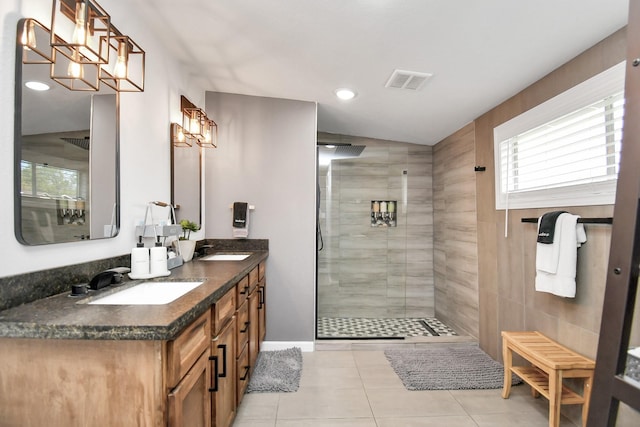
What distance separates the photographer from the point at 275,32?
1.98m

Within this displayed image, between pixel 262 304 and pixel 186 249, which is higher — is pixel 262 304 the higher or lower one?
the lower one

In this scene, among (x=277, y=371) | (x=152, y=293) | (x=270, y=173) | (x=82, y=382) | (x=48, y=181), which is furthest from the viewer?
(x=270, y=173)

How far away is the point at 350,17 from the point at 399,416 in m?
2.44

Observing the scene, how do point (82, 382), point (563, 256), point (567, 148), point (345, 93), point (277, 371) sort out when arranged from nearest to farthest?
point (82, 382), point (563, 256), point (567, 148), point (277, 371), point (345, 93)

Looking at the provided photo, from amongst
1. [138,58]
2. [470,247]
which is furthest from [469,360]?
[138,58]

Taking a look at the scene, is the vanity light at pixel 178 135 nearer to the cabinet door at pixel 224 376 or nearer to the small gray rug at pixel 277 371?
the cabinet door at pixel 224 376

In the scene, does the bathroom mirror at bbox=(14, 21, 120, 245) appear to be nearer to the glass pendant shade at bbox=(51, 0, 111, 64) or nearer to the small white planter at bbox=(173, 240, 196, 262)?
the glass pendant shade at bbox=(51, 0, 111, 64)

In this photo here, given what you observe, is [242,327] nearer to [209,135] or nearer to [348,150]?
[209,135]

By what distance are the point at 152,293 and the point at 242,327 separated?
0.70m

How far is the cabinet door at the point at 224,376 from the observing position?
1465 mm

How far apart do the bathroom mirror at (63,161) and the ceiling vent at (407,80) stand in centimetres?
183

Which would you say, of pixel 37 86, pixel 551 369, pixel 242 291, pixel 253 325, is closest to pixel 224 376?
pixel 242 291

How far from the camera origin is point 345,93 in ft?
9.15

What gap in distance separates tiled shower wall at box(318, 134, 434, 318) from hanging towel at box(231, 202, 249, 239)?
4.57ft
